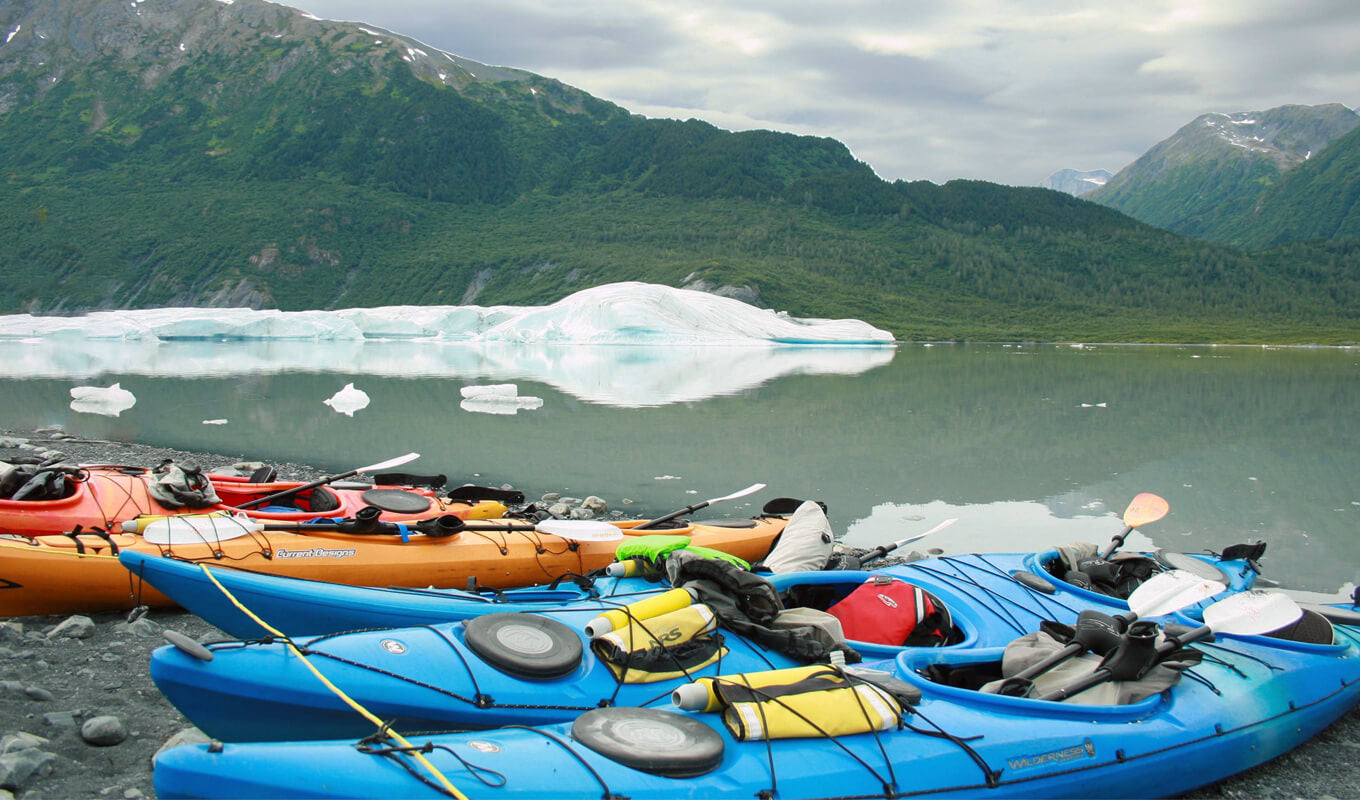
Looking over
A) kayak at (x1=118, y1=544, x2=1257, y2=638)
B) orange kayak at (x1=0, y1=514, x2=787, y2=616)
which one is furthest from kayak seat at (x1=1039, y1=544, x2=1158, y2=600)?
orange kayak at (x1=0, y1=514, x2=787, y2=616)

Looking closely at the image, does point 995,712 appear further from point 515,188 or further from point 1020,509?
point 515,188

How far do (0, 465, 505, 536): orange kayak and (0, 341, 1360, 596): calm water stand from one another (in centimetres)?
265

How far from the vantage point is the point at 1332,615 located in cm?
440

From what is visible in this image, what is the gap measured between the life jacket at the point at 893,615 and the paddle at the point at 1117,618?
2.13 feet

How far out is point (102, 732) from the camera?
3328 millimetres

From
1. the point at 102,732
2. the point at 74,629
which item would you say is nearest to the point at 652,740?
the point at 102,732

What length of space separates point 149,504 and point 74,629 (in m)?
1.42

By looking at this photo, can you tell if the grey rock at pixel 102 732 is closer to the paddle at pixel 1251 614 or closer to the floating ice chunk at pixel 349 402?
the paddle at pixel 1251 614

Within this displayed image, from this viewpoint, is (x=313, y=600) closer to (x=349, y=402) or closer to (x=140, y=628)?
(x=140, y=628)

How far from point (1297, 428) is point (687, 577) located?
14.4 metres

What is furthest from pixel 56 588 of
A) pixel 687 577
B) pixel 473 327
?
pixel 473 327

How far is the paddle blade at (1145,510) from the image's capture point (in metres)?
5.73

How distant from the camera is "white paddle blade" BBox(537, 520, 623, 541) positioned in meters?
5.52

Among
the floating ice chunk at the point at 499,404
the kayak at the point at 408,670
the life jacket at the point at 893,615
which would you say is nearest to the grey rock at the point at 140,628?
the kayak at the point at 408,670
